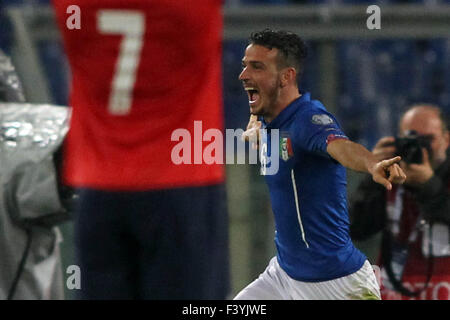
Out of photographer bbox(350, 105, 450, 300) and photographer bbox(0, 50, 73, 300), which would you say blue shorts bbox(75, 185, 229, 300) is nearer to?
photographer bbox(0, 50, 73, 300)

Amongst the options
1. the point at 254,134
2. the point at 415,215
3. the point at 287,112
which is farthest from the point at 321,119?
the point at 415,215

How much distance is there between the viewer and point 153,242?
48.6 inches

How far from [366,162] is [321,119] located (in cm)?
32

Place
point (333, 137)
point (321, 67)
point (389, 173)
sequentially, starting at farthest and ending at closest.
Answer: point (321, 67), point (333, 137), point (389, 173)

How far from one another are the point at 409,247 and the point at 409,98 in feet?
9.51

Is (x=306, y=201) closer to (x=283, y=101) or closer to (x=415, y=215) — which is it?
(x=283, y=101)

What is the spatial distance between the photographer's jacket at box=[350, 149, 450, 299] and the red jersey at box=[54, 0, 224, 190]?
126 cm

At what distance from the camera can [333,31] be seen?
411 cm

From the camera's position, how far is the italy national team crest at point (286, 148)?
1.94 metres

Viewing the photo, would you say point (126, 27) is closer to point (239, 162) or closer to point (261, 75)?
point (261, 75)

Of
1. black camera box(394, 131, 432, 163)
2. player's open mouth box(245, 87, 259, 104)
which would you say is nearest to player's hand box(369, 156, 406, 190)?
player's open mouth box(245, 87, 259, 104)

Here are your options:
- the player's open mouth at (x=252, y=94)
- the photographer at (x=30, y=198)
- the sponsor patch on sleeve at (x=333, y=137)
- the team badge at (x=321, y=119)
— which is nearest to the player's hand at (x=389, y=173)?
the sponsor patch on sleeve at (x=333, y=137)

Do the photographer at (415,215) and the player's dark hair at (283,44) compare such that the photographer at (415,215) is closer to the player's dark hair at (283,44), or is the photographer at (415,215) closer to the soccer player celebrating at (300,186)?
the soccer player celebrating at (300,186)

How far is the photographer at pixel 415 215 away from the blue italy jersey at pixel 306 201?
28 centimetres
